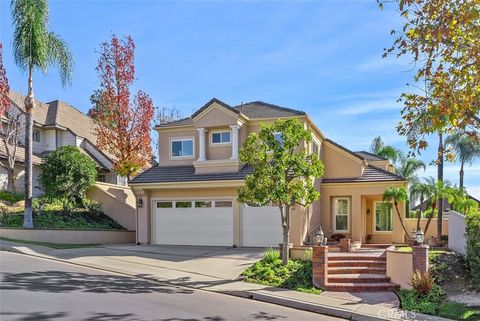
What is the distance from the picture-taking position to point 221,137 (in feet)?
71.8

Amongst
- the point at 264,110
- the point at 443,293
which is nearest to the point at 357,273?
the point at 443,293

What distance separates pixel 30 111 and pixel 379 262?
16.2m

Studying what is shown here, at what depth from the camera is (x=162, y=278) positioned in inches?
539

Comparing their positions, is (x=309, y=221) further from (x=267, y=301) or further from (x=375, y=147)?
(x=375, y=147)

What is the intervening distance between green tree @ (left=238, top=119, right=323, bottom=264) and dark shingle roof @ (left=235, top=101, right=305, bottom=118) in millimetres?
5680

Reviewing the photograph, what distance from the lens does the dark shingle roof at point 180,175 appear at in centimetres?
2063

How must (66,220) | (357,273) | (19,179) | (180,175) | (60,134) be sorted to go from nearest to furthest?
(357,273) < (180,175) < (66,220) < (19,179) < (60,134)

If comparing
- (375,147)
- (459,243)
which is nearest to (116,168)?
(459,243)

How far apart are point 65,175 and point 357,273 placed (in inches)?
595

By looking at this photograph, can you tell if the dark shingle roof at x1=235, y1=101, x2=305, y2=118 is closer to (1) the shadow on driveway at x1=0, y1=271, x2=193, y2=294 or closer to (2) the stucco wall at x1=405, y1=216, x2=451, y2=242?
(2) the stucco wall at x1=405, y1=216, x2=451, y2=242

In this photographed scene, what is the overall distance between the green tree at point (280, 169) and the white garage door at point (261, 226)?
497cm

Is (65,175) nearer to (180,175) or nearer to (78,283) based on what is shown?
(180,175)

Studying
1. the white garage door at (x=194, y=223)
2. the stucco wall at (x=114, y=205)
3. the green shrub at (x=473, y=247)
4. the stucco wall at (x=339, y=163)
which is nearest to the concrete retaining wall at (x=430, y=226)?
the stucco wall at (x=339, y=163)

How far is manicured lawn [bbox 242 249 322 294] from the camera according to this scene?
13.4 metres
